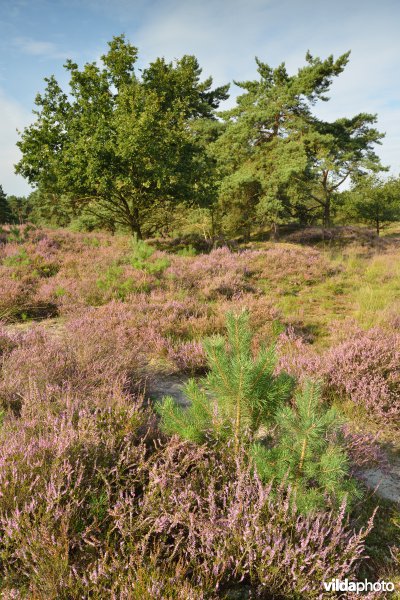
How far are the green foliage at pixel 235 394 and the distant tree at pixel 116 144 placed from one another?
1175cm

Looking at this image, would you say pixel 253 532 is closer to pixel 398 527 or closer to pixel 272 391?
pixel 272 391

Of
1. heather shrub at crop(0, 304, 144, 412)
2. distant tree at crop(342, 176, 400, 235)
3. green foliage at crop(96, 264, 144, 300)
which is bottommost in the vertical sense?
heather shrub at crop(0, 304, 144, 412)

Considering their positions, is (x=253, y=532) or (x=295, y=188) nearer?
(x=253, y=532)

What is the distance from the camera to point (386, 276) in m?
10.0

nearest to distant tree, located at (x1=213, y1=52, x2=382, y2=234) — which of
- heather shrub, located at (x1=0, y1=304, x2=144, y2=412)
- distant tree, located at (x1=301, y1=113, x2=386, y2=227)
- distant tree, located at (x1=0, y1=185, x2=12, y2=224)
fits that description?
distant tree, located at (x1=301, y1=113, x2=386, y2=227)

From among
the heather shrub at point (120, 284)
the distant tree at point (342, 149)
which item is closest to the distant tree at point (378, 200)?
the distant tree at point (342, 149)

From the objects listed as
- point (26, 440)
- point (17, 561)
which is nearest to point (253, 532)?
point (17, 561)

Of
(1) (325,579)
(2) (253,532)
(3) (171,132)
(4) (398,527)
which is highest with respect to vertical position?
(3) (171,132)

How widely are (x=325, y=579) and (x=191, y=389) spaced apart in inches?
49.1

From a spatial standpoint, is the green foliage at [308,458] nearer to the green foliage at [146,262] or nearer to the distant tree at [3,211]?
the green foliage at [146,262]

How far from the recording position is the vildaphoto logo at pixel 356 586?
1657 millimetres

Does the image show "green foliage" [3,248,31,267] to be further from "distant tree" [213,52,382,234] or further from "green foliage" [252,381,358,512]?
"distant tree" [213,52,382,234]

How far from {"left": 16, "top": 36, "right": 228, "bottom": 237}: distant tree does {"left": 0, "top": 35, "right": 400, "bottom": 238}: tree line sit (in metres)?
0.05

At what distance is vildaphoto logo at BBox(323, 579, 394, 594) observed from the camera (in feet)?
5.44
